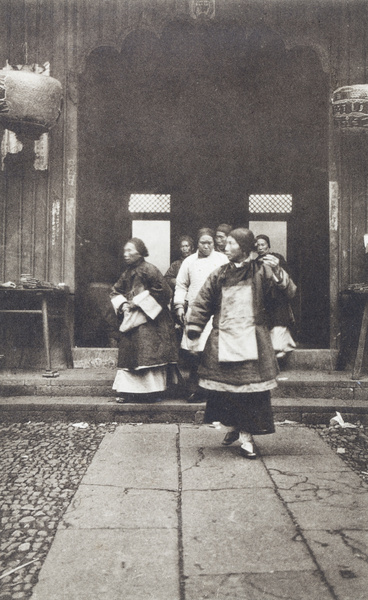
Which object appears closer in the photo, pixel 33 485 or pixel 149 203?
pixel 33 485

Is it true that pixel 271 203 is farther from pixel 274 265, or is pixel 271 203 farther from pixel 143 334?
pixel 274 265

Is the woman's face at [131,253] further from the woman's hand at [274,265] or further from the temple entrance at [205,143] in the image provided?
the woman's hand at [274,265]

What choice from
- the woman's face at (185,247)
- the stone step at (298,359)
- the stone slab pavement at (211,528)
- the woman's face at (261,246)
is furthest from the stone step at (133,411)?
the woman's face at (185,247)

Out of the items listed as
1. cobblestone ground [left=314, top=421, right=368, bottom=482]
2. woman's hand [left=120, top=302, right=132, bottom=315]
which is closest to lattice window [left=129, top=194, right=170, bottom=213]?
woman's hand [left=120, top=302, right=132, bottom=315]

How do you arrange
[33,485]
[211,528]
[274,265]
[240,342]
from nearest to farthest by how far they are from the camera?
1. [211,528]
2. [33,485]
3. [240,342]
4. [274,265]

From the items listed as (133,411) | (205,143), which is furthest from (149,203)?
(133,411)

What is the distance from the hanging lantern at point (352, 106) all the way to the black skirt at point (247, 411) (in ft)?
10.9

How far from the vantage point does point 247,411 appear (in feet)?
14.1


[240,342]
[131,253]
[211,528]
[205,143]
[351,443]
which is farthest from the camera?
[205,143]

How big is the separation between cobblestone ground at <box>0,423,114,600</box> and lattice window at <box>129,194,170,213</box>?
452cm

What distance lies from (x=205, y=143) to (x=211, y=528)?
6941mm

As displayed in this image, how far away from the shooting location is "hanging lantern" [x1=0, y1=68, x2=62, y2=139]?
5.41 metres

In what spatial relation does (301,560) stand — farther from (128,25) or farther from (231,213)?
(231,213)

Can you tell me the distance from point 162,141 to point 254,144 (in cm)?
146
